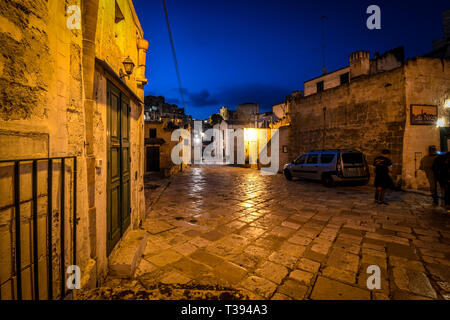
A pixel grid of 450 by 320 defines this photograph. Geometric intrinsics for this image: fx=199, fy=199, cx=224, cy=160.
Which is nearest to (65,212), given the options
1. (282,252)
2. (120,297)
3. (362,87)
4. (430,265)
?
(120,297)

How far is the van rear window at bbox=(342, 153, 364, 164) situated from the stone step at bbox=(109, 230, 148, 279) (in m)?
8.39

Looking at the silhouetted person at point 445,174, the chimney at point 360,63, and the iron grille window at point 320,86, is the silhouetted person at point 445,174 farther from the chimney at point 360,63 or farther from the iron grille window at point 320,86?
the iron grille window at point 320,86

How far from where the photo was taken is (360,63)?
15.9 metres

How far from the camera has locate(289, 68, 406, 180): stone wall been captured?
8.90 meters

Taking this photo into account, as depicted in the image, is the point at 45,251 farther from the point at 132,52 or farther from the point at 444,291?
the point at 444,291

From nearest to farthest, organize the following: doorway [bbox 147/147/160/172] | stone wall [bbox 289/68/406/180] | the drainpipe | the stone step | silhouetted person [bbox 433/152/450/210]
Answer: the drainpipe
the stone step
silhouetted person [bbox 433/152/450/210]
stone wall [bbox 289/68/406/180]
doorway [bbox 147/147/160/172]

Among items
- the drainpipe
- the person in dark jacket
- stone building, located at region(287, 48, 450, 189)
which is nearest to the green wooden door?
the drainpipe

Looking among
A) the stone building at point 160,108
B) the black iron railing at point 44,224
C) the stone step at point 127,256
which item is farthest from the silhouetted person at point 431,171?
the stone building at point 160,108

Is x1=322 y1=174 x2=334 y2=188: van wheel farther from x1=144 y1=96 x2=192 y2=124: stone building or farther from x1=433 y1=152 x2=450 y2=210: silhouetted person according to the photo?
x1=144 y1=96 x2=192 y2=124: stone building

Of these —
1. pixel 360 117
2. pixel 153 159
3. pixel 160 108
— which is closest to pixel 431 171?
pixel 360 117

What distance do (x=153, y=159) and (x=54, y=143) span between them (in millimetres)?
19790

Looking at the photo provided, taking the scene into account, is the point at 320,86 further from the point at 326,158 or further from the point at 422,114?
the point at 326,158

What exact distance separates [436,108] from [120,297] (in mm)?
12559

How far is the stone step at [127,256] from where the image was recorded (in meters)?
2.55
